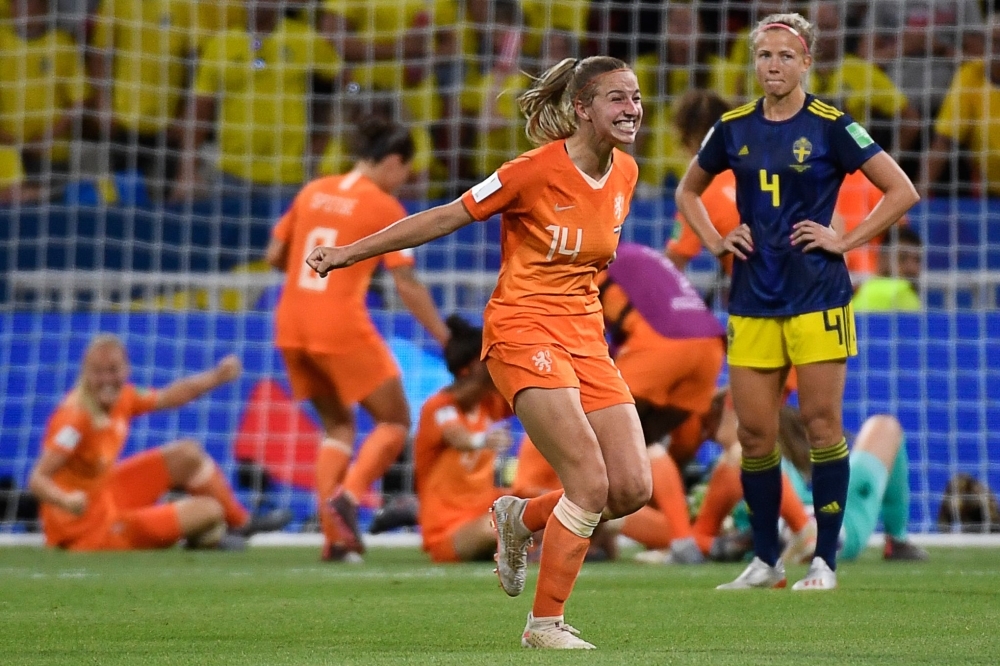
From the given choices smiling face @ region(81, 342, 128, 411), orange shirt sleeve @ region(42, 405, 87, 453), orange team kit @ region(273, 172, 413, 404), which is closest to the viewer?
orange team kit @ region(273, 172, 413, 404)

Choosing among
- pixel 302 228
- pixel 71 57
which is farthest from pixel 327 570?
pixel 71 57

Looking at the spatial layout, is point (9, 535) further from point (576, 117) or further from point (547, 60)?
point (576, 117)

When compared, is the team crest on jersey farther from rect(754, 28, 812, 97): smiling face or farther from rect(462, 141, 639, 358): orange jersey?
rect(462, 141, 639, 358): orange jersey

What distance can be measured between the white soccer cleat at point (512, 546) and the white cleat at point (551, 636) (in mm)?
468

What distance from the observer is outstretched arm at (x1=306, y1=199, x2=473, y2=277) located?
390 centimetres

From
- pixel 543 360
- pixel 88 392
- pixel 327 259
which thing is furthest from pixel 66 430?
pixel 543 360

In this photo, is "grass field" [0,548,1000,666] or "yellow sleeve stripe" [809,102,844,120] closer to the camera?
"grass field" [0,548,1000,666]

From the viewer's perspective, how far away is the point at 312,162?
1178cm

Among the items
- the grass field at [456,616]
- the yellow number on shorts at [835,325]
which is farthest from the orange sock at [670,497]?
the yellow number on shorts at [835,325]

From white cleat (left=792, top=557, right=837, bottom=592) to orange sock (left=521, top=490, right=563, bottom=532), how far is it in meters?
1.34

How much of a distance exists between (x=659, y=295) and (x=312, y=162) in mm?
5283

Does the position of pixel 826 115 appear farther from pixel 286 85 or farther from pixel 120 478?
pixel 286 85

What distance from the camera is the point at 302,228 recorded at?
7.62 m

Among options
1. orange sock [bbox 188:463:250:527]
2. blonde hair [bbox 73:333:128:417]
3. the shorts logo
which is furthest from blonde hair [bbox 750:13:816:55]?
orange sock [bbox 188:463:250:527]
